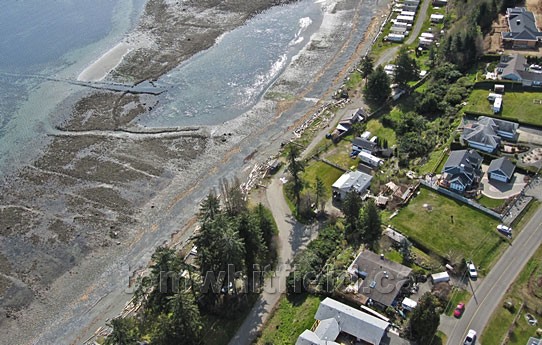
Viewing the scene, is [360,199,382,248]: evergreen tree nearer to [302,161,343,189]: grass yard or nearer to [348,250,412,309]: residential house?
[348,250,412,309]: residential house

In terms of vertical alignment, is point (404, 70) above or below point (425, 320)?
above

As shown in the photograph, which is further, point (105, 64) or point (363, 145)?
point (105, 64)

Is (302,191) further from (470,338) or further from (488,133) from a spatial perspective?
(470,338)

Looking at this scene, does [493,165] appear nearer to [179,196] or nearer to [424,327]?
[424,327]

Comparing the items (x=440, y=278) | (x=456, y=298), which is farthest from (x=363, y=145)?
(x=456, y=298)

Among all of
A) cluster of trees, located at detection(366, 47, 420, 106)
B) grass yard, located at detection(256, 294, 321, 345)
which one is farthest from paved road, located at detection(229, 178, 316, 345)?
cluster of trees, located at detection(366, 47, 420, 106)

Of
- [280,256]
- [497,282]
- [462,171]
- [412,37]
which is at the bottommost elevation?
[280,256]

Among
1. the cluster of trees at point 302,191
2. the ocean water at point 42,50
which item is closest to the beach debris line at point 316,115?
the cluster of trees at point 302,191
